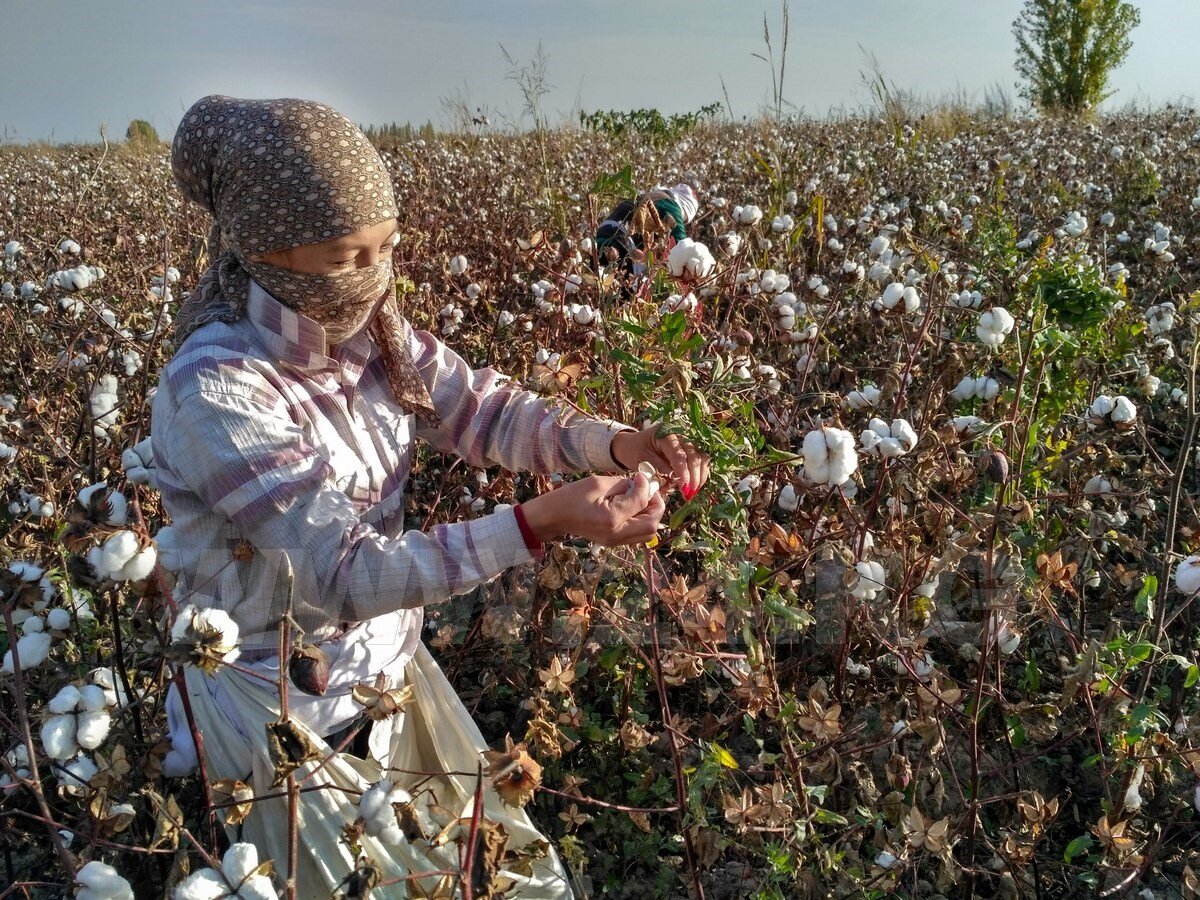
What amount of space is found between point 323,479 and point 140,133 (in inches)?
525

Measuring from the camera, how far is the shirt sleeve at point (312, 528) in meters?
1.24

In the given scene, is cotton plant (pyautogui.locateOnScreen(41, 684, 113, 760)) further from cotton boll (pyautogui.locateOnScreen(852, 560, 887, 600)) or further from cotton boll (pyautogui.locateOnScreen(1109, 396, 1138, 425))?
cotton boll (pyautogui.locateOnScreen(1109, 396, 1138, 425))

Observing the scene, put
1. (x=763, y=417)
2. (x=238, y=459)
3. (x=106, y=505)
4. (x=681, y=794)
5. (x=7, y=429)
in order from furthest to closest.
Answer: (x=7, y=429) < (x=763, y=417) < (x=681, y=794) < (x=238, y=459) < (x=106, y=505)

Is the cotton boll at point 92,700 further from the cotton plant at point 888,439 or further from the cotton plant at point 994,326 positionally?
the cotton plant at point 994,326

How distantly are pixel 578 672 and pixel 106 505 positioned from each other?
1093mm

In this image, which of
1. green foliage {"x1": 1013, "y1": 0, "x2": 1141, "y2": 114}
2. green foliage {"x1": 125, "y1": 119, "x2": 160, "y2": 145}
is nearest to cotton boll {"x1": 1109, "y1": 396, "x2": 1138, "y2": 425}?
green foliage {"x1": 125, "y1": 119, "x2": 160, "y2": 145}

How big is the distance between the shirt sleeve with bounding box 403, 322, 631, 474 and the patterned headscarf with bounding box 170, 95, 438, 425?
0.23 metres

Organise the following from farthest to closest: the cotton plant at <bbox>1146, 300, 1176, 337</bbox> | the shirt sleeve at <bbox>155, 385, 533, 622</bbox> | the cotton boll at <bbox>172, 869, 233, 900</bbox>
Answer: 1. the cotton plant at <bbox>1146, 300, 1176, 337</bbox>
2. the shirt sleeve at <bbox>155, 385, 533, 622</bbox>
3. the cotton boll at <bbox>172, 869, 233, 900</bbox>

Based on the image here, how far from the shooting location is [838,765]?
149 cm

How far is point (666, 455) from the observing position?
1.39m

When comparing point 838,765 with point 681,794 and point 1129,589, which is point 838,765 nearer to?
point 681,794

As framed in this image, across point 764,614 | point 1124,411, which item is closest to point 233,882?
point 764,614

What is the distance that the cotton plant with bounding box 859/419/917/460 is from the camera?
134 centimetres

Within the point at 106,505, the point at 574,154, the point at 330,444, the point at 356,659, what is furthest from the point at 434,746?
the point at 574,154
